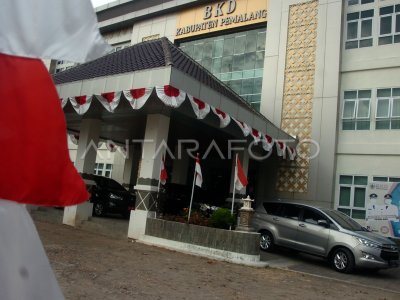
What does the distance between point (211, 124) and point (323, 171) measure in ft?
24.1

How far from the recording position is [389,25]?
1938 centimetres

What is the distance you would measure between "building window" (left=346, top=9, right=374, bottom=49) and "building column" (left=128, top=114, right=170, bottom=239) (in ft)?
37.7

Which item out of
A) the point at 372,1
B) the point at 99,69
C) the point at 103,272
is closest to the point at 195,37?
the point at 372,1

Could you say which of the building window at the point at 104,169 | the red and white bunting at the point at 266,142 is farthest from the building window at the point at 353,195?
the building window at the point at 104,169

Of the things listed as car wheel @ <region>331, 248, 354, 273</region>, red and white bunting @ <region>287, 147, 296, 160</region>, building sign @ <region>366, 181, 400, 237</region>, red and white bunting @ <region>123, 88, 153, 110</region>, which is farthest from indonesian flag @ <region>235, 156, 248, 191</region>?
building sign @ <region>366, 181, 400, 237</region>

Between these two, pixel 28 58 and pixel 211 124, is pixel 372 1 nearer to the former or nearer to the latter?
pixel 211 124

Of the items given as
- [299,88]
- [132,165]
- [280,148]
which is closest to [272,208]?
[280,148]

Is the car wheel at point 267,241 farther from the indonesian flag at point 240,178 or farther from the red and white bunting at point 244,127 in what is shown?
the red and white bunting at point 244,127

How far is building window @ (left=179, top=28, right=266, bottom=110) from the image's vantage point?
22594mm

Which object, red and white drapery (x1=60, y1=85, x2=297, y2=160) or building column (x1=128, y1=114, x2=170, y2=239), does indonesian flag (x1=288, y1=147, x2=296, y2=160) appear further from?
building column (x1=128, y1=114, x2=170, y2=239)

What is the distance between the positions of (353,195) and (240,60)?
8.97m

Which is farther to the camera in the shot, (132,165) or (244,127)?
(132,165)

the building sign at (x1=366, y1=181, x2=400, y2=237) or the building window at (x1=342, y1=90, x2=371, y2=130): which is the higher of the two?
the building window at (x1=342, y1=90, x2=371, y2=130)

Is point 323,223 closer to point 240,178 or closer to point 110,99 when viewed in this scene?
point 240,178
